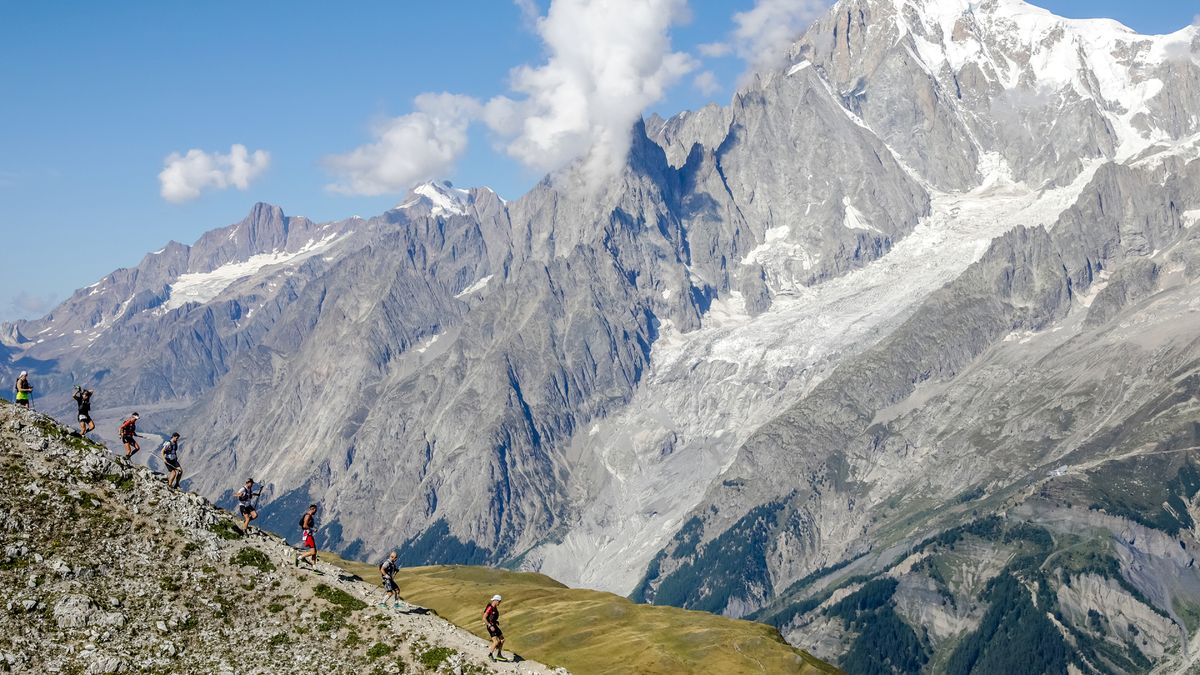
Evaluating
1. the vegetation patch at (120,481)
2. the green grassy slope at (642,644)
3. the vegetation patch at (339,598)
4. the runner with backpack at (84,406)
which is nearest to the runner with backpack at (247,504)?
the vegetation patch at (120,481)

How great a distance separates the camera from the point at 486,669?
7144 cm

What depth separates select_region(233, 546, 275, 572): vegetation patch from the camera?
76.7 metres

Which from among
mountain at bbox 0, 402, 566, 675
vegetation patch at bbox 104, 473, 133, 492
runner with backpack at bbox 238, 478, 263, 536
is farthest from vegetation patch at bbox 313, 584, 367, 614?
vegetation patch at bbox 104, 473, 133, 492

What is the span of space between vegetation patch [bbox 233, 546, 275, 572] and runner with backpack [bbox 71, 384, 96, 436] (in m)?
14.5

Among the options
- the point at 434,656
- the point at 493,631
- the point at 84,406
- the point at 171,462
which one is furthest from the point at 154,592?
the point at 493,631

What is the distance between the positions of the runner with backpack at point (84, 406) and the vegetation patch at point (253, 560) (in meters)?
14.5

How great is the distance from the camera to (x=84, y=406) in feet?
257

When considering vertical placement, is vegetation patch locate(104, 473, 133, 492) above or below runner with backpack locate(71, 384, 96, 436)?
below

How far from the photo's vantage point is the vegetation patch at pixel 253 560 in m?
76.7

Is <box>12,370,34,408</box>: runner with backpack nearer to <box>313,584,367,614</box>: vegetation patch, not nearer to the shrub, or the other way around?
<box>313,584,367,614</box>: vegetation patch

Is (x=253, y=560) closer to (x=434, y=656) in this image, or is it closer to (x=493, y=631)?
(x=434, y=656)

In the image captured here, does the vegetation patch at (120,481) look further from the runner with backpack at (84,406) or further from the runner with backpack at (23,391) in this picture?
the runner with backpack at (23,391)

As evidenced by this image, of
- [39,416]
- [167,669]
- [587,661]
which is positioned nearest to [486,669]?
[167,669]

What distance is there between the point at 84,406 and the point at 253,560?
1754cm
